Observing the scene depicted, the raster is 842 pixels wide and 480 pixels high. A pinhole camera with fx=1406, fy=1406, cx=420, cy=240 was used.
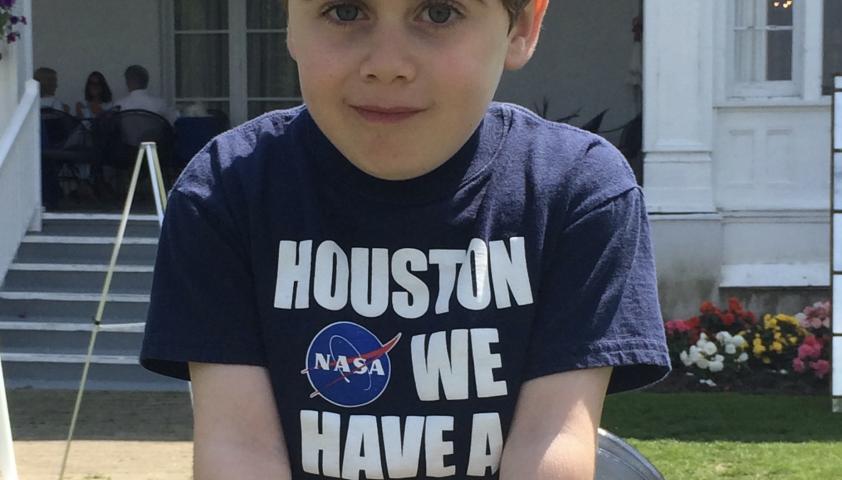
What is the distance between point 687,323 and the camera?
9664mm

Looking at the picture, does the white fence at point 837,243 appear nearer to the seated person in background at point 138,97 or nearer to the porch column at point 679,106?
the porch column at point 679,106

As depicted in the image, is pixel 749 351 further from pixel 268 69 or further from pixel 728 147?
pixel 268 69

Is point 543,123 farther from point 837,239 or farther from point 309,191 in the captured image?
point 837,239

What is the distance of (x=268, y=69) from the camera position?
48.1 feet

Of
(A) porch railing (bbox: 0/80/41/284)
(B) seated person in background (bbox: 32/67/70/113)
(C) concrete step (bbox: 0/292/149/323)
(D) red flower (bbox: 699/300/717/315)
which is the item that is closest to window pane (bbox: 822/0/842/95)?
(D) red flower (bbox: 699/300/717/315)

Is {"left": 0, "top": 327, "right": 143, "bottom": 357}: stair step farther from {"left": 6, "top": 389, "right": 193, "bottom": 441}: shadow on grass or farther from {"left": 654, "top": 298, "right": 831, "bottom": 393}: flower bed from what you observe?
{"left": 654, "top": 298, "right": 831, "bottom": 393}: flower bed

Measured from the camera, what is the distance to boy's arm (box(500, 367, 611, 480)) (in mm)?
1688

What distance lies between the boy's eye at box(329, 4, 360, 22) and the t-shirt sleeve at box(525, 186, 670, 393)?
15.2 inches

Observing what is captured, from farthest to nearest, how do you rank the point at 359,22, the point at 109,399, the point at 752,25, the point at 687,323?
the point at 752,25, the point at 687,323, the point at 109,399, the point at 359,22

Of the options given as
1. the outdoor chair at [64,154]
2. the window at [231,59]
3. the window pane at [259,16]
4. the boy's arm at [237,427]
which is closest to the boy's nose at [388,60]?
the boy's arm at [237,427]

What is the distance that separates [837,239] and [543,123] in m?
6.39

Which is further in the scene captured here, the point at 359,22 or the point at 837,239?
the point at 837,239

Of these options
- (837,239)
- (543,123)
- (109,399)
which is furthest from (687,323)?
(543,123)

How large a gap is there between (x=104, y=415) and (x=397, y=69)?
6.98 meters
